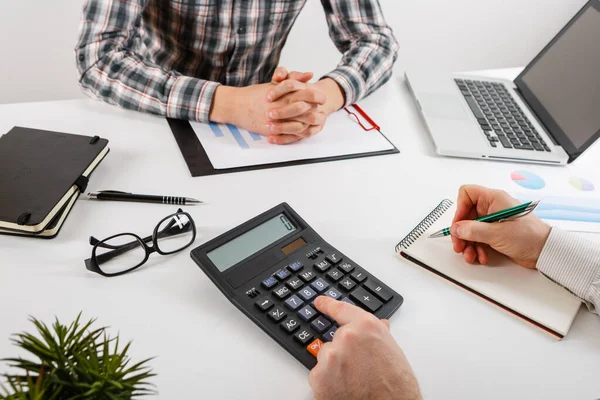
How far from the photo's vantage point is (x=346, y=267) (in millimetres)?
709

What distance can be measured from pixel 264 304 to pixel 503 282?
0.36 metres

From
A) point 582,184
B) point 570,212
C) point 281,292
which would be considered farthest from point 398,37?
point 281,292

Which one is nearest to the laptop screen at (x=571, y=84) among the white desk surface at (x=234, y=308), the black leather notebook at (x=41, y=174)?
the white desk surface at (x=234, y=308)

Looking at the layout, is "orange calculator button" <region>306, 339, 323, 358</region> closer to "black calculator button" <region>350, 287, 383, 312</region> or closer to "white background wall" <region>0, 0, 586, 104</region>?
"black calculator button" <region>350, 287, 383, 312</region>

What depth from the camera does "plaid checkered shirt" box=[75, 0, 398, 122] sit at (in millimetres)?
1033

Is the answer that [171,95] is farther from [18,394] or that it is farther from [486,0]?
[486,0]

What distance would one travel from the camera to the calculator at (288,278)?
2.02 ft

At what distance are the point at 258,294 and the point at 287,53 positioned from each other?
1.95 m

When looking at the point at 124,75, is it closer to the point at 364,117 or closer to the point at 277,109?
the point at 277,109

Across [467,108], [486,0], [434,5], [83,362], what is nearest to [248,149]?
[467,108]

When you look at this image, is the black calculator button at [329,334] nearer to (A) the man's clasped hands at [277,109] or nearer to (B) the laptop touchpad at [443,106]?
(A) the man's clasped hands at [277,109]

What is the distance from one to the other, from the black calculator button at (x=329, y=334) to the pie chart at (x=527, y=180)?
56 cm

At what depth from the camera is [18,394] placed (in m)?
0.30

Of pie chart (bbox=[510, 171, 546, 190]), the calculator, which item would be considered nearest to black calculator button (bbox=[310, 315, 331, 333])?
the calculator
